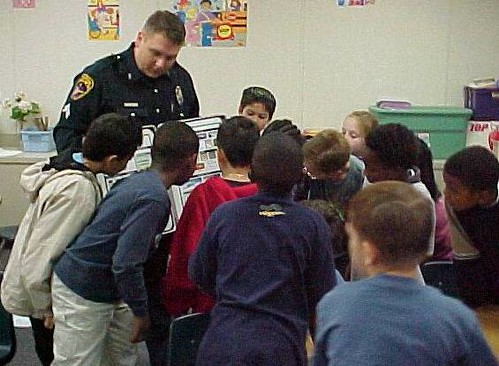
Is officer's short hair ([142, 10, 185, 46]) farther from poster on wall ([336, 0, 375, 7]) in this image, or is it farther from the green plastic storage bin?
poster on wall ([336, 0, 375, 7])

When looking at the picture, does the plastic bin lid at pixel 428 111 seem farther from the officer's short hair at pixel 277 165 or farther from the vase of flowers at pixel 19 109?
the officer's short hair at pixel 277 165

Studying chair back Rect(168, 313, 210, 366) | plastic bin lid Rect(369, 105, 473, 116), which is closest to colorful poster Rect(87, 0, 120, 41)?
plastic bin lid Rect(369, 105, 473, 116)

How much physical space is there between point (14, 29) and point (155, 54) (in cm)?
263

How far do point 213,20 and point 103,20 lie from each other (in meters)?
0.75

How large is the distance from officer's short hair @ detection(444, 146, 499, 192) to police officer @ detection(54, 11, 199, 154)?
1120mm

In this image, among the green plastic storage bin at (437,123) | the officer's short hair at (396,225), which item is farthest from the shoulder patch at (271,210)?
the green plastic storage bin at (437,123)

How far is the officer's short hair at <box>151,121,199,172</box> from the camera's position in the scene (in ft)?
7.57

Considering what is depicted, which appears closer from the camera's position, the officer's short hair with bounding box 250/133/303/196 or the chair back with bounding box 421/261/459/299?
the officer's short hair with bounding box 250/133/303/196

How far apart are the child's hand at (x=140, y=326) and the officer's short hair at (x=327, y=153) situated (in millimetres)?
823

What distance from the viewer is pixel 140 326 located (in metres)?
2.27

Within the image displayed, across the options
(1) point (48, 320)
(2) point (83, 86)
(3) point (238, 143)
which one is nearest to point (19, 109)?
(2) point (83, 86)

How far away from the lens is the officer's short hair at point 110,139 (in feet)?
7.55

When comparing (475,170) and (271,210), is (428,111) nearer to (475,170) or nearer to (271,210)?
(475,170)

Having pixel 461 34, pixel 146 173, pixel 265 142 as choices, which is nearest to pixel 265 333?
pixel 265 142
